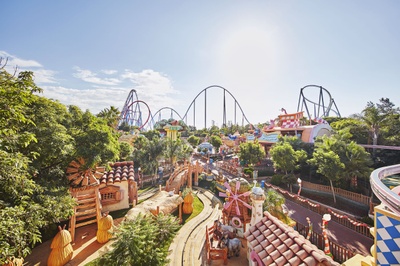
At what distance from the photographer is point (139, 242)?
6.18 metres

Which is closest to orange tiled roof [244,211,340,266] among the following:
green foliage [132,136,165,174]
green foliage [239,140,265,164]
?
green foliage [239,140,265,164]

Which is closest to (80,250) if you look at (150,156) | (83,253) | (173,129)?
(83,253)

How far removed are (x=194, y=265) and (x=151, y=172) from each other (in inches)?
616

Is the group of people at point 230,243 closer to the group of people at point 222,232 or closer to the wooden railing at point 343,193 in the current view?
the group of people at point 222,232

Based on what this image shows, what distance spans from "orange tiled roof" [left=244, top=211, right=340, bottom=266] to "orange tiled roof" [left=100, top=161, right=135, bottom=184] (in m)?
11.1

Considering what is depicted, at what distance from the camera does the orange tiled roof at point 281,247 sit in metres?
4.99

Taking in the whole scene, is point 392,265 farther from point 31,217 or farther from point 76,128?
point 76,128

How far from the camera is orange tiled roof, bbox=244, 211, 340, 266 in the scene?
196 inches

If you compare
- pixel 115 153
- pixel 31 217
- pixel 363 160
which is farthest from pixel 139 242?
pixel 363 160

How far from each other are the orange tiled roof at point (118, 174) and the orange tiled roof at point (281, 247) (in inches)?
437

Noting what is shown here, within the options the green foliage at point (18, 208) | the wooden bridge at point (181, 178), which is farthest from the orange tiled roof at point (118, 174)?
the green foliage at point (18, 208)

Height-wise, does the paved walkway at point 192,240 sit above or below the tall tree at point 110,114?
below

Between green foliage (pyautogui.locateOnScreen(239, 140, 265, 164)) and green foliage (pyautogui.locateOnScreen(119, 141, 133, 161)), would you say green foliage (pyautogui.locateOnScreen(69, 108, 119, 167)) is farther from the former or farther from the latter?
green foliage (pyautogui.locateOnScreen(239, 140, 265, 164))

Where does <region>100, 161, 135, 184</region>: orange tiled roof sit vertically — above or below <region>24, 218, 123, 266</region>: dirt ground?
above
